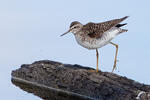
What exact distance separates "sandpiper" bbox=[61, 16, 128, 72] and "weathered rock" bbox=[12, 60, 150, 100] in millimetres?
883

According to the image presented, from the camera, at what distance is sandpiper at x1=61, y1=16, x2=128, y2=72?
596 inches

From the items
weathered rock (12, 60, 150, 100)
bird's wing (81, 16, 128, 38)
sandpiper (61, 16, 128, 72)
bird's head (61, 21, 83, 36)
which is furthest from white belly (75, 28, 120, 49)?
weathered rock (12, 60, 150, 100)

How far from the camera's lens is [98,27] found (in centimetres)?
1548

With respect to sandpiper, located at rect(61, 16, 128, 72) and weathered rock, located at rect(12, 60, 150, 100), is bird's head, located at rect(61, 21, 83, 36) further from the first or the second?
weathered rock, located at rect(12, 60, 150, 100)

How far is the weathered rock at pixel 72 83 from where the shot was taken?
45.7 ft

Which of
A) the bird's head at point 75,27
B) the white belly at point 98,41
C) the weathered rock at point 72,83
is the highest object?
the bird's head at point 75,27

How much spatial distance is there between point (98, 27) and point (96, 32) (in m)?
0.25

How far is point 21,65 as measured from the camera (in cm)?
1706

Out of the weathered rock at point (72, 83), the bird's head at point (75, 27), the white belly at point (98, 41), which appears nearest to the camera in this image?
the weathered rock at point (72, 83)

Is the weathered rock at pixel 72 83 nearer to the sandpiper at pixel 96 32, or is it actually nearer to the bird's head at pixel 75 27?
the sandpiper at pixel 96 32

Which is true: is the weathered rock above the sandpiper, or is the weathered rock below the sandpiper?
below

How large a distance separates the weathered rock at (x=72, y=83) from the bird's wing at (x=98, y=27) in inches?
45.6

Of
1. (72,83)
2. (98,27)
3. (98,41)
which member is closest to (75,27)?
(98,27)

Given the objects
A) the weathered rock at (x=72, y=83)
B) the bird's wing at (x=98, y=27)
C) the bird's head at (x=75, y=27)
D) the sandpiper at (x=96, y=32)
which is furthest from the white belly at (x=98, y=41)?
the weathered rock at (x=72, y=83)
